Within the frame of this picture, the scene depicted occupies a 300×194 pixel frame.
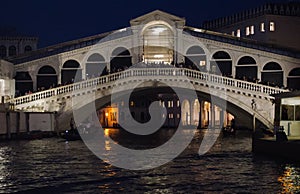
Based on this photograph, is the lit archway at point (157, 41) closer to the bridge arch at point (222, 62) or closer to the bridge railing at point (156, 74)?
the bridge arch at point (222, 62)

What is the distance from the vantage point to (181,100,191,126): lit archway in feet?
190

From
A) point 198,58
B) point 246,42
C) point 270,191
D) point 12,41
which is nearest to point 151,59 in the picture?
point 198,58

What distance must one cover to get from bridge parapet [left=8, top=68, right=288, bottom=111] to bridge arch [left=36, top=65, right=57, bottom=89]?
6.57m

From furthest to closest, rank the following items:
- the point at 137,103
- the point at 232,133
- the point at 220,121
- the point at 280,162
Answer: the point at 137,103 < the point at 220,121 < the point at 232,133 < the point at 280,162

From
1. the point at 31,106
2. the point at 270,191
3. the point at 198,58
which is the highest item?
the point at 198,58

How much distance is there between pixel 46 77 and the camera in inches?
1590

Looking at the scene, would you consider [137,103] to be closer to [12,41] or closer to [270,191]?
[12,41]

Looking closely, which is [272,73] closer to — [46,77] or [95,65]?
[95,65]

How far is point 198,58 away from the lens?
40375mm

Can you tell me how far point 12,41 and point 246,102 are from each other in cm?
2815

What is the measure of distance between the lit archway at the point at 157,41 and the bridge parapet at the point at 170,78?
716 cm

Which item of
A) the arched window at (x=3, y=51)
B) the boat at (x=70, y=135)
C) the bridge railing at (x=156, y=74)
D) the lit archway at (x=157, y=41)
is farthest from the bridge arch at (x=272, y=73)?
the arched window at (x=3, y=51)

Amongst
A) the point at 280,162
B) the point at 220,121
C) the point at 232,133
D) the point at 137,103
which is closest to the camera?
the point at 280,162

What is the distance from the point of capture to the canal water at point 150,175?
14.9 meters
